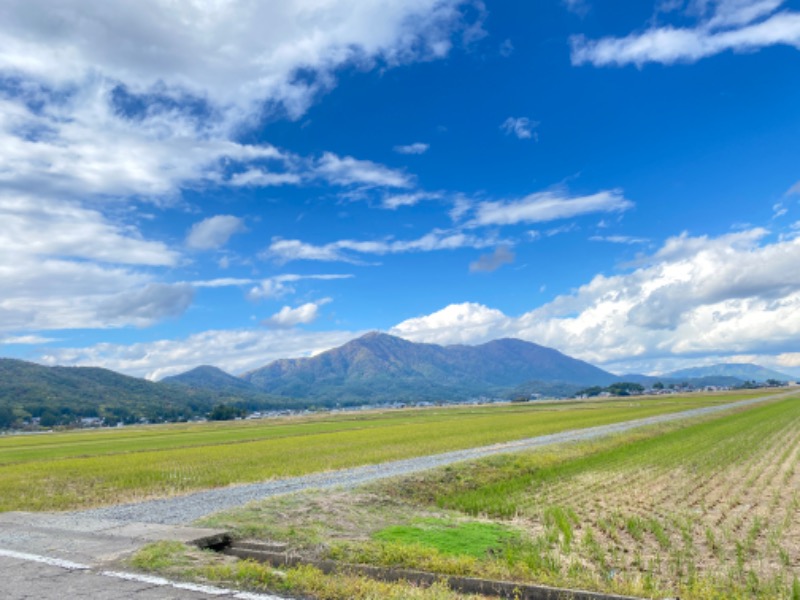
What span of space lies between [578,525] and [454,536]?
3526 mm

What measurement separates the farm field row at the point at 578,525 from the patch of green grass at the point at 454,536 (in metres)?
0.04

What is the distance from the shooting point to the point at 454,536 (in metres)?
12.4

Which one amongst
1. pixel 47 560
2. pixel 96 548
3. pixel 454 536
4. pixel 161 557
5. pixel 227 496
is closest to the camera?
pixel 161 557

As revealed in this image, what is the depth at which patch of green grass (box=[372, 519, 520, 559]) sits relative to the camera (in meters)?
11.3

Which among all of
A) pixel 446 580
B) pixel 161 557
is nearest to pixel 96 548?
pixel 161 557

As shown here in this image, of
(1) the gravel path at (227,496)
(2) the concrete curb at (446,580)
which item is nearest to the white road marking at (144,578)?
(2) the concrete curb at (446,580)

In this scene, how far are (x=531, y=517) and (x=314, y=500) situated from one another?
578cm

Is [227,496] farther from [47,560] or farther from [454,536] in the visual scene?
[454,536]

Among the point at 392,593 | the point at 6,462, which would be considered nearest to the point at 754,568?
the point at 392,593

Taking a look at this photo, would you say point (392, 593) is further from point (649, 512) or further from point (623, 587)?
point (649, 512)

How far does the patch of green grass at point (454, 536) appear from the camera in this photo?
11258mm

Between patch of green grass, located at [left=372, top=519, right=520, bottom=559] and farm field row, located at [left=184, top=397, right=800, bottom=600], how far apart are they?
43 millimetres

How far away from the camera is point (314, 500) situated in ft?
53.0

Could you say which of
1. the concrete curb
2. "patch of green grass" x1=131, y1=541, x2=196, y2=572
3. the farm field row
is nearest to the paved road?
"patch of green grass" x1=131, y1=541, x2=196, y2=572
